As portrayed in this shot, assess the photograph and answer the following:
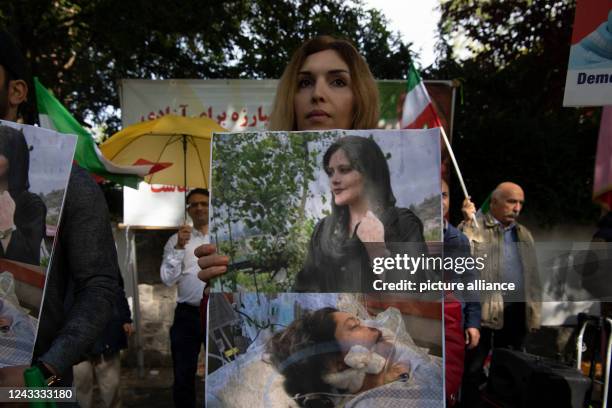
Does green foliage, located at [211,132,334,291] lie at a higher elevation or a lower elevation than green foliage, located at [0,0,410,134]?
lower

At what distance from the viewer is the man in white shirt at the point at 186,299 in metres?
4.62

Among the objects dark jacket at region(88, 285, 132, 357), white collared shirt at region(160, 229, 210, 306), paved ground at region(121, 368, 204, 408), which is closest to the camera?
dark jacket at region(88, 285, 132, 357)

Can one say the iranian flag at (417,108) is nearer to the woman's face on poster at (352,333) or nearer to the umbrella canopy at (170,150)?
the umbrella canopy at (170,150)

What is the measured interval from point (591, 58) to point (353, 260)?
1462 millimetres

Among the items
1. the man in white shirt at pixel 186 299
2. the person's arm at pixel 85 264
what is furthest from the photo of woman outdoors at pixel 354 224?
the man in white shirt at pixel 186 299

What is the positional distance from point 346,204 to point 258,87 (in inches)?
206

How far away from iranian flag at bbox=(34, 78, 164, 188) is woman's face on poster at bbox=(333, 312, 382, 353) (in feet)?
12.3

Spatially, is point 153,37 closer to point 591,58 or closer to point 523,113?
point 523,113

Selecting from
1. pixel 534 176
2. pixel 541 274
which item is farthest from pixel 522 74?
pixel 541 274

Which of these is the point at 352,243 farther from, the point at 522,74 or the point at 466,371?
the point at 522,74

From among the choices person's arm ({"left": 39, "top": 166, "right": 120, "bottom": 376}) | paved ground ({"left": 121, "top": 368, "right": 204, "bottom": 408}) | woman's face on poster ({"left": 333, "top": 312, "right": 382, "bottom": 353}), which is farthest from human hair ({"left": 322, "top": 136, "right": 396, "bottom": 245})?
paved ground ({"left": 121, "top": 368, "right": 204, "bottom": 408})

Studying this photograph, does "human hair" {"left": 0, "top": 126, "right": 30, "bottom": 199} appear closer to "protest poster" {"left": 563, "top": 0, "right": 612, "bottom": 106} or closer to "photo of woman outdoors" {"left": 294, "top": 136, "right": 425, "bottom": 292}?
"photo of woman outdoors" {"left": 294, "top": 136, "right": 425, "bottom": 292}

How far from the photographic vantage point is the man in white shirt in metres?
4.62

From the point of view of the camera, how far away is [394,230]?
1.42 metres
